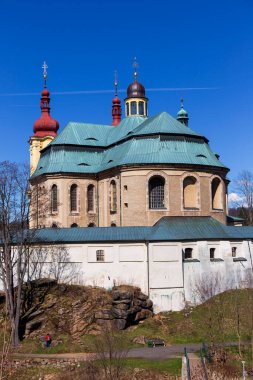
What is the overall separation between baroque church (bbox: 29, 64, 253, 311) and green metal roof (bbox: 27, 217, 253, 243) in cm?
8

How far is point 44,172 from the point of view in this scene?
170 feet

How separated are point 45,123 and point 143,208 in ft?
109

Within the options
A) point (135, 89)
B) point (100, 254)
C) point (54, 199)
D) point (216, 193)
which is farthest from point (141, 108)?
point (100, 254)

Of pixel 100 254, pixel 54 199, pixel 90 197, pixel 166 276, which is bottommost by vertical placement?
pixel 166 276

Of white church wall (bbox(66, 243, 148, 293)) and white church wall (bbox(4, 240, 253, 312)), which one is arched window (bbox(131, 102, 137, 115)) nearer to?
white church wall (bbox(4, 240, 253, 312))

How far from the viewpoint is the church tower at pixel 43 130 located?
72.1 m

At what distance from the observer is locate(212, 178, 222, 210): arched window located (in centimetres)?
4772

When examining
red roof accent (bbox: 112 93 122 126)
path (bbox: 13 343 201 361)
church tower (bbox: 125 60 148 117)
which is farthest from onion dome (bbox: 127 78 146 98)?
path (bbox: 13 343 201 361)

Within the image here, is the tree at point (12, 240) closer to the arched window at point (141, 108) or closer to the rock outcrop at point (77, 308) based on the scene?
the rock outcrop at point (77, 308)

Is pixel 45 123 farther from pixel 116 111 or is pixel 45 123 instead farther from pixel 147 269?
pixel 147 269

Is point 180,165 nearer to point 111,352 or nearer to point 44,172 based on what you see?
point 44,172

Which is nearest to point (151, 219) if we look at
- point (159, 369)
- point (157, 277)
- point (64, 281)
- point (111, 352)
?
point (157, 277)

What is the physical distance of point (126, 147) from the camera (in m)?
48.7

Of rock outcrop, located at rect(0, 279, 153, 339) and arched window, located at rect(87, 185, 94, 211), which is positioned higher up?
arched window, located at rect(87, 185, 94, 211)
